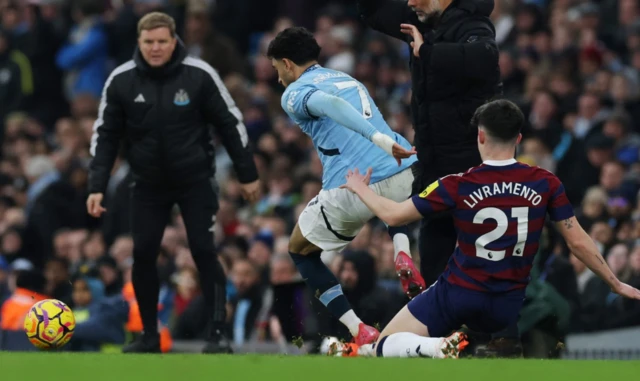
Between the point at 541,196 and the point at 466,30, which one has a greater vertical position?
the point at 466,30

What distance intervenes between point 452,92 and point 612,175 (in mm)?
4955

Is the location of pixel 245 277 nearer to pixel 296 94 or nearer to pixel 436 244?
pixel 436 244

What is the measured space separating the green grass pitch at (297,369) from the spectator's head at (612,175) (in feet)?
20.5

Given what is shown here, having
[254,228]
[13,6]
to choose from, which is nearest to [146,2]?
[13,6]

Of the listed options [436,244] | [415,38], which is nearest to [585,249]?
[436,244]

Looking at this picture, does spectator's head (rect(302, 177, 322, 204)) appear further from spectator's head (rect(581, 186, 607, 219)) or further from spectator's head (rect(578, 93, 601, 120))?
spectator's head (rect(581, 186, 607, 219))

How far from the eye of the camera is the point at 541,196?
8.77m

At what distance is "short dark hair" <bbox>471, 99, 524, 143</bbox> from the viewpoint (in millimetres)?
8750

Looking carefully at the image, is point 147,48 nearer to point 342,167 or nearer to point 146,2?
point 342,167

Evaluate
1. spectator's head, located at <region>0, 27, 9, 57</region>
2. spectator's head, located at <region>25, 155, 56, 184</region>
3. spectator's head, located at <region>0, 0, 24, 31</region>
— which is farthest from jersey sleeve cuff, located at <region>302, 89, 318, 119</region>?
spectator's head, located at <region>0, 0, 24, 31</region>

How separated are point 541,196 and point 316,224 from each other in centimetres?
192

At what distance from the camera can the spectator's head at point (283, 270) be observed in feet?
48.2

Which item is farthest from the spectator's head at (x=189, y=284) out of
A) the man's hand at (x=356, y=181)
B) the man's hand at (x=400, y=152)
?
the man's hand at (x=400, y=152)

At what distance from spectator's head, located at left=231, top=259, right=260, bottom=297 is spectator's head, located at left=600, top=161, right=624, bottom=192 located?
142 inches
